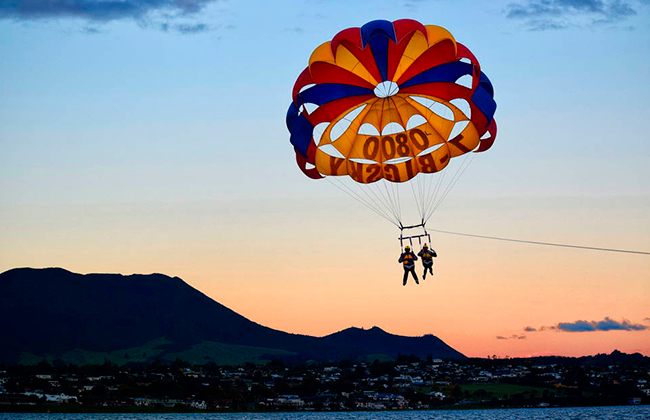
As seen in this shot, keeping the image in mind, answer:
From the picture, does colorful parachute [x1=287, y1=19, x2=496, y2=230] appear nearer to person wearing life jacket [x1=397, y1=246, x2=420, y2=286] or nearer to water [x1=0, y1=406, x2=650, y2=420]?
person wearing life jacket [x1=397, y1=246, x2=420, y2=286]

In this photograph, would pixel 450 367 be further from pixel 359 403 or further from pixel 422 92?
pixel 422 92

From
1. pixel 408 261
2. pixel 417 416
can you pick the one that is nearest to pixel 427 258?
pixel 408 261

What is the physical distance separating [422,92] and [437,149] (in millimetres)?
2636

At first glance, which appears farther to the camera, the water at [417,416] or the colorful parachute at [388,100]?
the water at [417,416]

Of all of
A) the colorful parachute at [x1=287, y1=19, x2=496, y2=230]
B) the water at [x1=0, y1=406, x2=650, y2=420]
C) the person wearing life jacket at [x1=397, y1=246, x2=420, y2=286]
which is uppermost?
the colorful parachute at [x1=287, y1=19, x2=496, y2=230]

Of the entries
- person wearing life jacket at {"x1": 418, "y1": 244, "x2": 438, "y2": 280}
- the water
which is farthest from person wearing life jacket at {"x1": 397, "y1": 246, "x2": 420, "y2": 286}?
the water

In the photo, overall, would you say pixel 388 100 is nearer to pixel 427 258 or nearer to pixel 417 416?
pixel 427 258

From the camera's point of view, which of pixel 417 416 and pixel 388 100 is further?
pixel 417 416

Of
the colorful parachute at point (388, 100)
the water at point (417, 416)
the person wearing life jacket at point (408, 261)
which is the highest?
the colorful parachute at point (388, 100)

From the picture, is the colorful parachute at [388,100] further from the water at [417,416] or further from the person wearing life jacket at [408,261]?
the water at [417,416]

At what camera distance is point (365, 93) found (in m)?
32.4

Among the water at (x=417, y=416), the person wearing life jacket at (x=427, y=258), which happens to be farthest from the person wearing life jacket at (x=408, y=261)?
the water at (x=417, y=416)

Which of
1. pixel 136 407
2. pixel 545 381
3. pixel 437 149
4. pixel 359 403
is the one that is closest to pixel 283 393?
pixel 359 403

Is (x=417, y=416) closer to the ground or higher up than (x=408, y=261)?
closer to the ground
